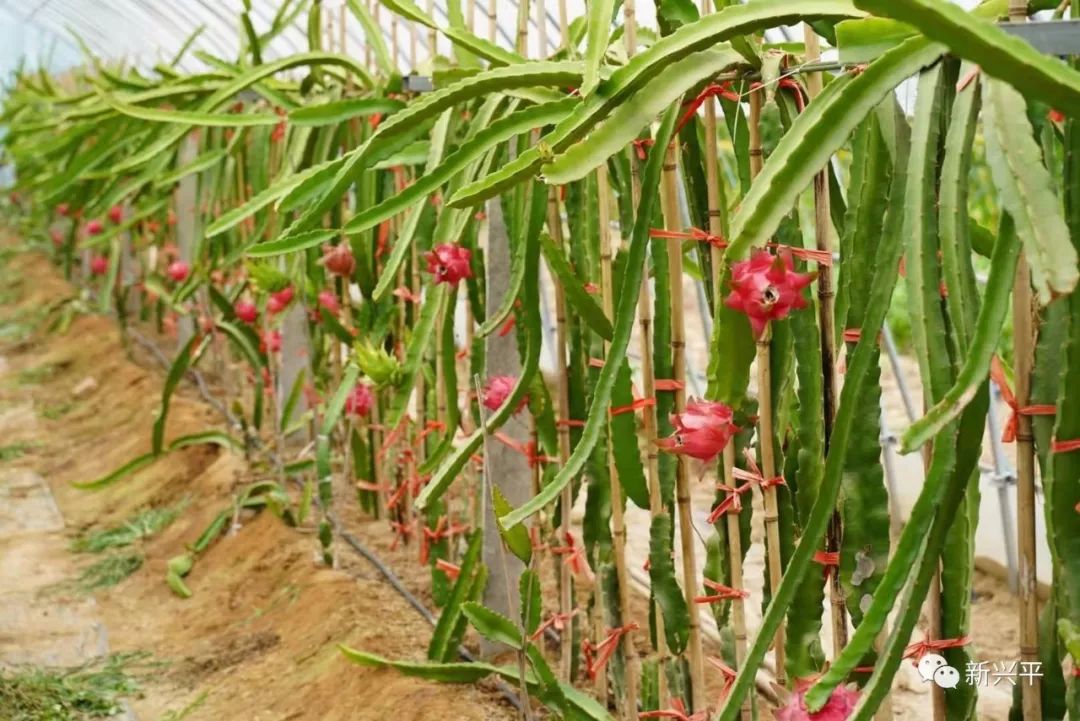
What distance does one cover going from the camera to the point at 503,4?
3732mm

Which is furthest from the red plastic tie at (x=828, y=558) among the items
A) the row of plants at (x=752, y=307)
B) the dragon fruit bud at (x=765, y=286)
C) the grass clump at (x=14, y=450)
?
the grass clump at (x=14, y=450)

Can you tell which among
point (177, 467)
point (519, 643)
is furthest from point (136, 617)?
point (519, 643)

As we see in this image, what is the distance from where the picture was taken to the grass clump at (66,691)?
2291 millimetres

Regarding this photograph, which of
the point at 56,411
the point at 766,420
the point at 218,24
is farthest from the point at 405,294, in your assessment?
the point at 218,24

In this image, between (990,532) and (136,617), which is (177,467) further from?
(990,532)

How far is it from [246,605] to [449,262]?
1.36 m

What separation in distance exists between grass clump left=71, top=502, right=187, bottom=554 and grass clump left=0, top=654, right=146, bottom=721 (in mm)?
827

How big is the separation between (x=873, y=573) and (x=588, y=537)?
62 cm

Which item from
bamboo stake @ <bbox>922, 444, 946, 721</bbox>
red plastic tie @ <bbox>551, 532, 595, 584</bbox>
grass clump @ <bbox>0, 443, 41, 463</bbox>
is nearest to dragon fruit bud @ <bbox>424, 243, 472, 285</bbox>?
→ red plastic tie @ <bbox>551, 532, 595, 584</bbox>

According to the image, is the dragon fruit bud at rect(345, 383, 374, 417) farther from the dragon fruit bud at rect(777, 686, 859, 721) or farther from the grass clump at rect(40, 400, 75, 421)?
the grass clump at rect(40, 400, 75, 421)

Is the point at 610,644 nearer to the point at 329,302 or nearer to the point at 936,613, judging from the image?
the point at 936,613

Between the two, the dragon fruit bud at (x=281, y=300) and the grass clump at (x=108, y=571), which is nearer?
the dragon fruit bud at (x=281, y=300)

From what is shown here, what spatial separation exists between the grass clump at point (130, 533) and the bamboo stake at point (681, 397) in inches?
89.8

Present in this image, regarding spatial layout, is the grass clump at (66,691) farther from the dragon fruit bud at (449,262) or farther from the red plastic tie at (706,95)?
the red plastic tie at (706,95)
